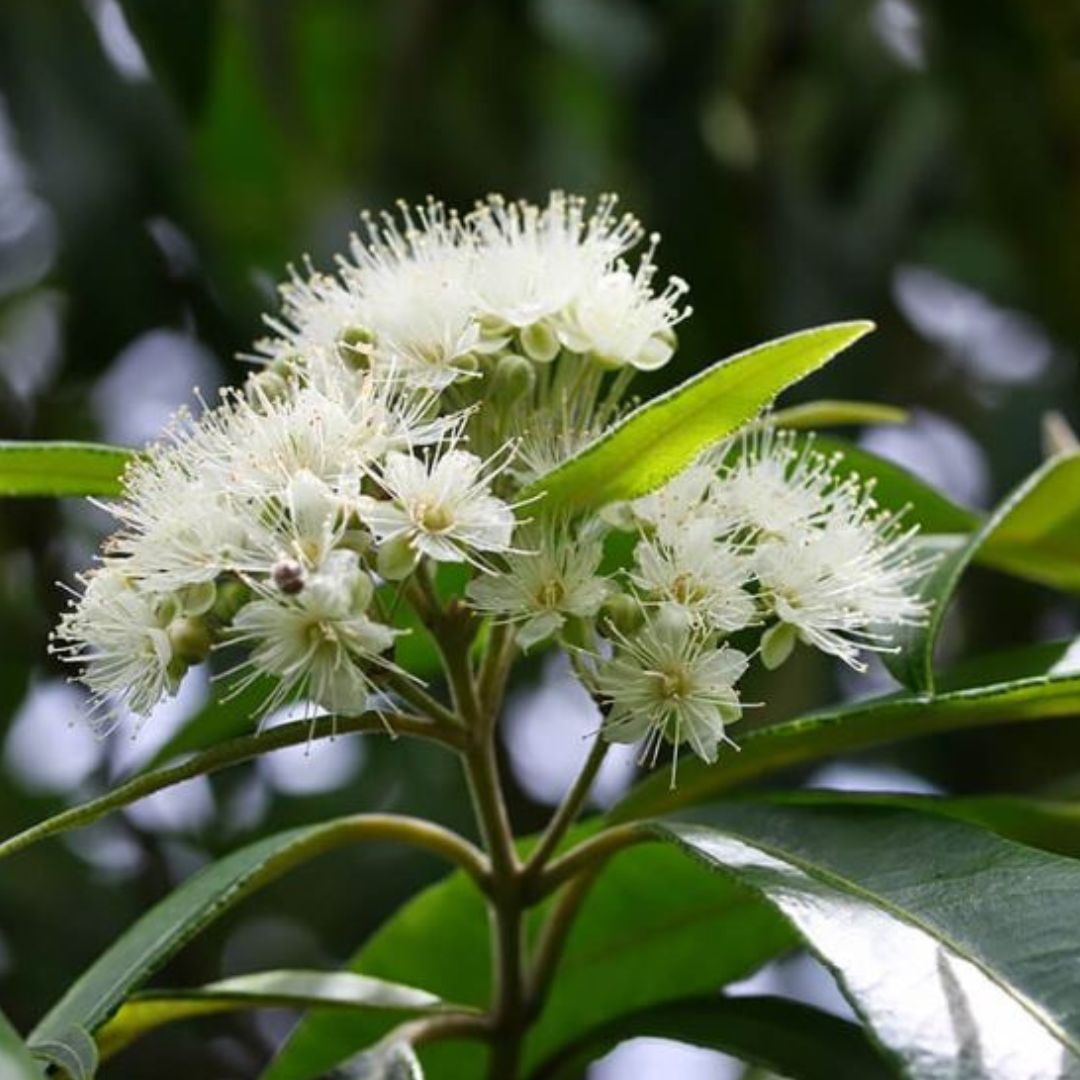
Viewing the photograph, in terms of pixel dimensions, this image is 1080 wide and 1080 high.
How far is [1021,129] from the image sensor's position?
7.85 feet

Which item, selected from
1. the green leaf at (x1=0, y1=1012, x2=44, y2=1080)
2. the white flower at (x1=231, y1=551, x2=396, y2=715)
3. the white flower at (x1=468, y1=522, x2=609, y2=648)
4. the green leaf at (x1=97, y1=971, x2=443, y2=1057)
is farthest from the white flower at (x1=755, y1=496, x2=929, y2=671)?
the green leaf at (x1=0, y1=1012, x2=44, y2=1080)

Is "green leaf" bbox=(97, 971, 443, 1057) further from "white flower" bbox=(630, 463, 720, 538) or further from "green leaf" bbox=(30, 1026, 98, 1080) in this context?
"white flower" bbox=(630, 463, 720, 538)

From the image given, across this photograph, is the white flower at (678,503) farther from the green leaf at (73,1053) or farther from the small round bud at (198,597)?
the green leaf at (73,1053)

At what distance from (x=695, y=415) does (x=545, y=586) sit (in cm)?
12

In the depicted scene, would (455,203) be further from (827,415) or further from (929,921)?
(929,921)

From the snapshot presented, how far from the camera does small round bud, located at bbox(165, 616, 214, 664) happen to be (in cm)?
107

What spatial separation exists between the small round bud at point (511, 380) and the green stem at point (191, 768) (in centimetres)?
21

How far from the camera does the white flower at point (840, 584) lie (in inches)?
44.8

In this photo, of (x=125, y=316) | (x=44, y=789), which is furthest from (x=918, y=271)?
(x=44, y=789)

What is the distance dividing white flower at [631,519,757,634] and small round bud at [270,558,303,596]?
187 mm

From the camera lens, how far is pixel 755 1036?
49.3 inches

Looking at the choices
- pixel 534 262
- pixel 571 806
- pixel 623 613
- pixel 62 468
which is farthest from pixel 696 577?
pixel 62 468

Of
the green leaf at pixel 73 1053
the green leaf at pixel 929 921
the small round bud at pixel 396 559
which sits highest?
the small round bud at pixel 396 559

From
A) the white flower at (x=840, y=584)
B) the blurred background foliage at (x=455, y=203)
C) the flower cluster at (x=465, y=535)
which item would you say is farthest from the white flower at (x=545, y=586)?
the blurred background foliage at (x=455, y=203)
